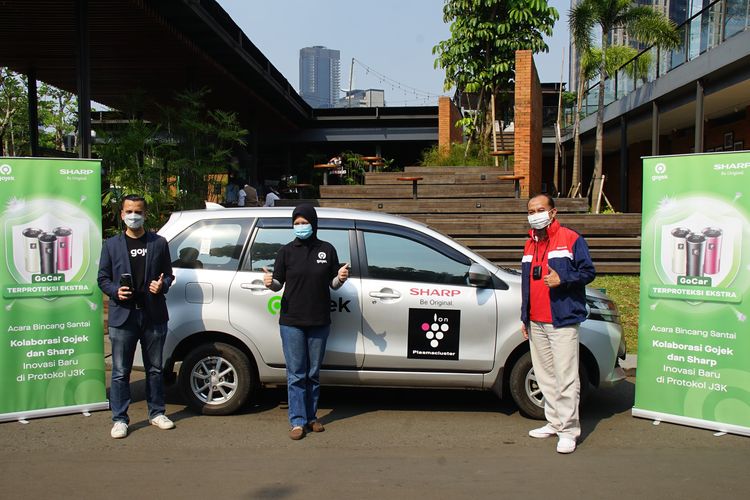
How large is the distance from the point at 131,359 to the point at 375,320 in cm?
221

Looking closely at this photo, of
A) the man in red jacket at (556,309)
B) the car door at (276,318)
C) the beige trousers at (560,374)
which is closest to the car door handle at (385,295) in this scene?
the car door at (276,318)

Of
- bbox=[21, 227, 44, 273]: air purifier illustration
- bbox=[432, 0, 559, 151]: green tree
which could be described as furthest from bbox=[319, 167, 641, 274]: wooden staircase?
bbox=[21, 227, 44, 273]: air purifier illustration

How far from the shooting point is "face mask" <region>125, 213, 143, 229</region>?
575 centimetres

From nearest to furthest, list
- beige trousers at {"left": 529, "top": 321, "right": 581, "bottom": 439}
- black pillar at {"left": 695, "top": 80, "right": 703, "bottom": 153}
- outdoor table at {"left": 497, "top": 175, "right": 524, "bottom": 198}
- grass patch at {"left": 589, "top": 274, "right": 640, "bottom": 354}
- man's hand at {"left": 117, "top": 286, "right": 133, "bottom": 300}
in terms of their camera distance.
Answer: beige trousers at {"left": 529, "top": 321, "right": 581, "bottom": 439} < man's hand at {"left": 117, "top": 286, "right": 133, "bottom": 300} < grass patch at {"left": 589, "top": 274, "right": 640, "bottom": 354} < outdoor table at {"left": 497, "top": 175, "right": 524, "bottom": 198} < black pillar at {"left": 695, "top": 80, "right": 703, "bottom": 153}

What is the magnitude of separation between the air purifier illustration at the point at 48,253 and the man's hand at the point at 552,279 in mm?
4441

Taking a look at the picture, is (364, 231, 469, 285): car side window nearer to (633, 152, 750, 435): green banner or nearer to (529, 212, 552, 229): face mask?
(529, 212, 552, 229): face mask

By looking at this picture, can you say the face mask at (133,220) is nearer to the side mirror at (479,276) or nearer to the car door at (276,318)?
the car door at (276,318)

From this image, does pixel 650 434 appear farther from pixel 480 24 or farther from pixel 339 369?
pixel 480 24

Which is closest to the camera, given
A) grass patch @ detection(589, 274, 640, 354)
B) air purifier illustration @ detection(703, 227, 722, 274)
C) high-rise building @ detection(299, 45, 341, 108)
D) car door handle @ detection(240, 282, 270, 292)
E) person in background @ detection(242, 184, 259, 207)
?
air purifier illustration @ detection(703, 227, 722, 274)

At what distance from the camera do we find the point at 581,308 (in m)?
5.41

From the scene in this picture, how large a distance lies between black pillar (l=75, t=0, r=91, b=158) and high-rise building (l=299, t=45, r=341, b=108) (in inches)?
4533

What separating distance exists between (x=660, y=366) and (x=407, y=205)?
9.54m

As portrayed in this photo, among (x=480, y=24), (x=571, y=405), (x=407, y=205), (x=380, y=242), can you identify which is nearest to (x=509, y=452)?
(x=571, y=405)

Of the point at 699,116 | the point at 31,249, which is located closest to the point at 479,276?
the point at 31,249
